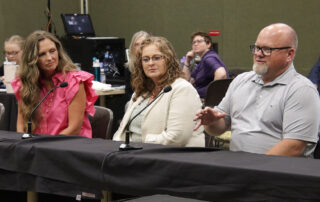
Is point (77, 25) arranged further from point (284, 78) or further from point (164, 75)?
point (284, 78)

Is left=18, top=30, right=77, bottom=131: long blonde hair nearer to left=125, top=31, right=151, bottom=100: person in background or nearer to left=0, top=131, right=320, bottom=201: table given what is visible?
left=0, top=131, right=320, bottom=201: table

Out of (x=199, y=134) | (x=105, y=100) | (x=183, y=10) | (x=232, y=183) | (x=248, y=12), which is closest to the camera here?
(x=232, y=183)

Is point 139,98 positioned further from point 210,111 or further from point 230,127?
point 210,111

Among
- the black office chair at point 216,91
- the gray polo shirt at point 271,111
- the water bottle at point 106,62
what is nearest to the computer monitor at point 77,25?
the water bottle at point 106,62

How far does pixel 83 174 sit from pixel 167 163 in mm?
397

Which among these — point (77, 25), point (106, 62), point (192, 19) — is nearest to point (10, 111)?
point (106, 62)

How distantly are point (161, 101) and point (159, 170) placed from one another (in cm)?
141

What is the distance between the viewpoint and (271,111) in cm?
279

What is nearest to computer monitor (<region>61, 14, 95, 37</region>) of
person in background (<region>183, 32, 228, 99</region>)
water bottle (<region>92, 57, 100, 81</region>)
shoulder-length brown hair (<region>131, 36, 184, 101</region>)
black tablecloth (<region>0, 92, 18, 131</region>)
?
water bottle (<region>92, 57, 100, 81</region>)

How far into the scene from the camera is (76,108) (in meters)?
3.40

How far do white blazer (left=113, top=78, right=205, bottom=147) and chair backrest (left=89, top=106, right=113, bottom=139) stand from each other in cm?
26

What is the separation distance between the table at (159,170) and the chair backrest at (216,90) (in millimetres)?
2418

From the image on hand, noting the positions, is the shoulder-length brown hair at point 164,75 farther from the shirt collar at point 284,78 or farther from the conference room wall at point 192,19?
the conference room wall at point 192,19

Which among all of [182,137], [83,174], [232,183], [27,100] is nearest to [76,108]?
[27,100]
